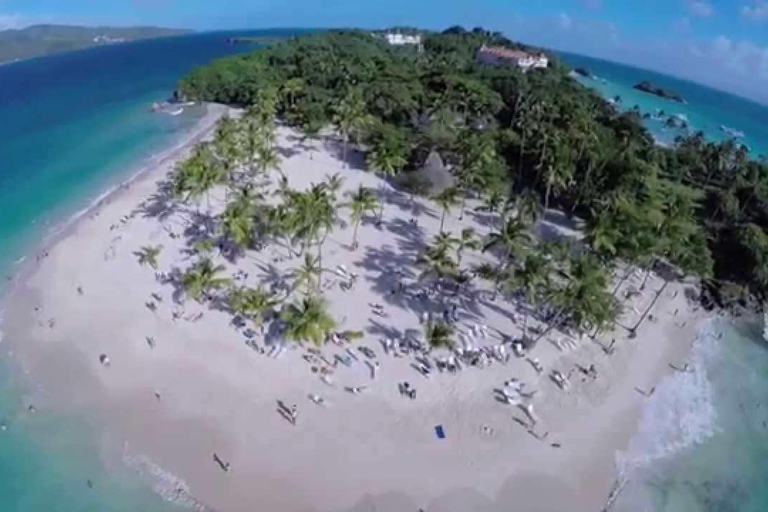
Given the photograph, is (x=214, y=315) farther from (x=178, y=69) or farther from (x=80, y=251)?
(x=178, y=69)

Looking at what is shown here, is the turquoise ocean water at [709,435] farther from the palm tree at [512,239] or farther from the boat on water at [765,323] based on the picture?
the palm tree at [512,239]

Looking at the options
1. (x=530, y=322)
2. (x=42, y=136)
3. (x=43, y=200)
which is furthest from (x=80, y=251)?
(x=42, y=136)

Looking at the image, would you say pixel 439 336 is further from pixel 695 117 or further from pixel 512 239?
pixel 695 117

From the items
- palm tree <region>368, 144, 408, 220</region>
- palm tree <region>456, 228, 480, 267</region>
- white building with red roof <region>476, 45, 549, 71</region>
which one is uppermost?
white building with red roof <region>476, 45, 549, 71</region>

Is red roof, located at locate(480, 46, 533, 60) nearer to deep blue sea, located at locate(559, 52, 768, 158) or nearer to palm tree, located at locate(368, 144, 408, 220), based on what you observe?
deep blue sea, located at locate(559, 52, 768, 158)

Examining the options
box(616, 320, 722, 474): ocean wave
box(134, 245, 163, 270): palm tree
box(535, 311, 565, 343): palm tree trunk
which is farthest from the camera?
box(134, 245, 163, 270): palm tree

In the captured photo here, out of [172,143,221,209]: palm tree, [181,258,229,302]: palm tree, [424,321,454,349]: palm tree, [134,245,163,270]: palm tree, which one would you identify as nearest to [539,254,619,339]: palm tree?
[424,321,454,349]: palm tree
